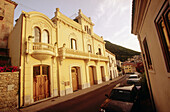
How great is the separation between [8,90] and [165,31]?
11003 millimetres

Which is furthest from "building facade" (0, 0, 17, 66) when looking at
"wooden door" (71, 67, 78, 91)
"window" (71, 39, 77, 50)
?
"window" (71, 39, 77, 50)

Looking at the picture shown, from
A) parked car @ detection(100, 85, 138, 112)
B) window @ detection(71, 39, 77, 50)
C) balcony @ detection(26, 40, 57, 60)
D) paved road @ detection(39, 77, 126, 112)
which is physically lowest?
paved road @ detection(39, 77, 126, 112)

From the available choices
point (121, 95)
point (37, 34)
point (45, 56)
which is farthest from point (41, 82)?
point (121, 95)

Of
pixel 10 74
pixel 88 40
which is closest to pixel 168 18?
pixel 10 74

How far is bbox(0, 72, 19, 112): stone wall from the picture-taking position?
6.88 meters

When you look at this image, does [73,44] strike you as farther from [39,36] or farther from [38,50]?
[38,50]

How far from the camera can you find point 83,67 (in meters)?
15.0

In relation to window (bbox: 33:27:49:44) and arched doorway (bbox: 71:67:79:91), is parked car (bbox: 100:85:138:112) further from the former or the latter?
window (bbox: 33:27:49:44)

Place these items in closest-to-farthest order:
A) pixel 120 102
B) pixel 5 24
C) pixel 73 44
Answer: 1. pixel 120 102
2. pixel 5 24
3. pixel 73 44

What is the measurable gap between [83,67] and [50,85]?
6.67 m

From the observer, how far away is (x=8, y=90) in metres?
7.17

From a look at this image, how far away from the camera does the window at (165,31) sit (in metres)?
2.14

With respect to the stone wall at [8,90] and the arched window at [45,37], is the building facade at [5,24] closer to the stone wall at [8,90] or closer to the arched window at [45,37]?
the stone wall at [8,90]

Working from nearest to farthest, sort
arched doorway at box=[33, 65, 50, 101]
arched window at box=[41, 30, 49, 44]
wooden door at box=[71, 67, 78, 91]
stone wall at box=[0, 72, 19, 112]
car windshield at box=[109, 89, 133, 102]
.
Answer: car windshield at box=[109, 89, 133, 102] → stone wall at box=[0, 72, 19, 112] → arched doorway at box=[33, 65, 50, 101] → arched window at box=[41, 30, 49, 44] → wooden door at box=[71, 67, 78, 91]
